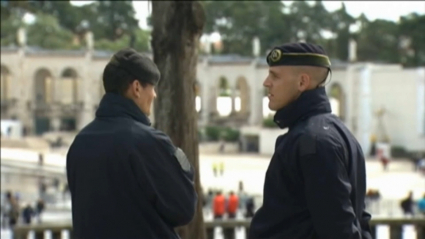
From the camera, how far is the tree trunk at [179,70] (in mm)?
6652

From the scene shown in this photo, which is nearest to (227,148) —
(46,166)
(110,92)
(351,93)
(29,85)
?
(351,93)

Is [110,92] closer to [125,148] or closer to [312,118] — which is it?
[125,148]

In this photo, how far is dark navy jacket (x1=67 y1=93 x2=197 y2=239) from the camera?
3.54m

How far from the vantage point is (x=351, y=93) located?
231 feet

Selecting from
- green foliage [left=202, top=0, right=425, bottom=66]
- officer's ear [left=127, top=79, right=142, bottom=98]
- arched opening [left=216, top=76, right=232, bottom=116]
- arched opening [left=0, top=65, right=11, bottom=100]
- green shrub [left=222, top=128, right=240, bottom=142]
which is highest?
green foliage [left=202, top=0, right=425, bottom=66]

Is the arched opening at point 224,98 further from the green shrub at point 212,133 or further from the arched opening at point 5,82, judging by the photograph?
the arched opening at point 5,82

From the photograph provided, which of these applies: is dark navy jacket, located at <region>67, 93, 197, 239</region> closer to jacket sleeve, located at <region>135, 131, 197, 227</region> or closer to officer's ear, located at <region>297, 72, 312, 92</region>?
jacket sleeve, located at <region>135, 131, 197, 227</region>

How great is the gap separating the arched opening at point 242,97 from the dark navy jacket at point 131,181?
6953 cm

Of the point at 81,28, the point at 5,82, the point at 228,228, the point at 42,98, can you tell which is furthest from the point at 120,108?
the point at 42,98

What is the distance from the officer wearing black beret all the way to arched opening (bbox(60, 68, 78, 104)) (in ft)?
224

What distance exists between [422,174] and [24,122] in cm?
2886

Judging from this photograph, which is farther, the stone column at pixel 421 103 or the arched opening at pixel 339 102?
the arched opening at pixel 339 102

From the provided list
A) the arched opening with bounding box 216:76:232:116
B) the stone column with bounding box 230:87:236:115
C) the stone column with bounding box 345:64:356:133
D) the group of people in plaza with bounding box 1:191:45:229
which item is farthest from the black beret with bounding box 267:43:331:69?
the stone column with bounding box 230:87:236:115

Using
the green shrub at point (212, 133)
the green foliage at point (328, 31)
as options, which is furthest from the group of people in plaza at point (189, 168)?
the green shrub at point (212, 133)
